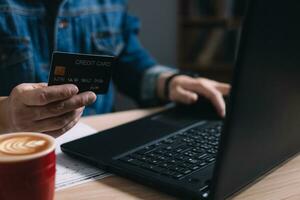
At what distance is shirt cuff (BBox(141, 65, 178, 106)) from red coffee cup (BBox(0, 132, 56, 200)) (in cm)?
71

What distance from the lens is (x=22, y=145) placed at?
1.84 ft

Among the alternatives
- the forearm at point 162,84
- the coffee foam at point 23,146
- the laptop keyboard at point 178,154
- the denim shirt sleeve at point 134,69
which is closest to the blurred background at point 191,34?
the denim shirt sleeve at point 134,69

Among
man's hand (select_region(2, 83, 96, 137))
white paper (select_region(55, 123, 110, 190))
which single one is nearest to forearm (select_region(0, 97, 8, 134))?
man's hand (select_region(2, 83, 96, 137))

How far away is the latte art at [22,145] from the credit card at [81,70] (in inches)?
5.8

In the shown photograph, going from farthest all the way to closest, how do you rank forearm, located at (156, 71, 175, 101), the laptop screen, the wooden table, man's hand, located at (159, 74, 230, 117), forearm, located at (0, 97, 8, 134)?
forearm, located at (156, 71, 175, 101) < man's hand, located at (159, 74, 230, 117) < forearm, located at (0, 97, 8, 134) < the wooden table < the laptop screen

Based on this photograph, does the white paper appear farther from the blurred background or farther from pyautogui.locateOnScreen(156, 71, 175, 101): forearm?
the blurred background

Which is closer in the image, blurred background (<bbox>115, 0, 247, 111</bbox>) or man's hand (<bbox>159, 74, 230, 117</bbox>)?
man's hand (<bbox>159, 74, 230, 117</bbox>)

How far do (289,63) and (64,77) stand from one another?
34 centimetres

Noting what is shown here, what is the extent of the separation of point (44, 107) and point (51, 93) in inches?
2.0

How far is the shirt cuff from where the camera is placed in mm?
1274

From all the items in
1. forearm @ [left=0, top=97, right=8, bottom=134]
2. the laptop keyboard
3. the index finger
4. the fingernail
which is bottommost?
the laptop keyboard

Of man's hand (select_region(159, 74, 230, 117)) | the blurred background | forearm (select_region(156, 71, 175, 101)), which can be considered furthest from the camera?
the blurred background

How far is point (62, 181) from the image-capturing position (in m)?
0.70

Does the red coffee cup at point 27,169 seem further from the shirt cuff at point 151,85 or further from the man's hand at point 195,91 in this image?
the shirt cuff at point 151,85
